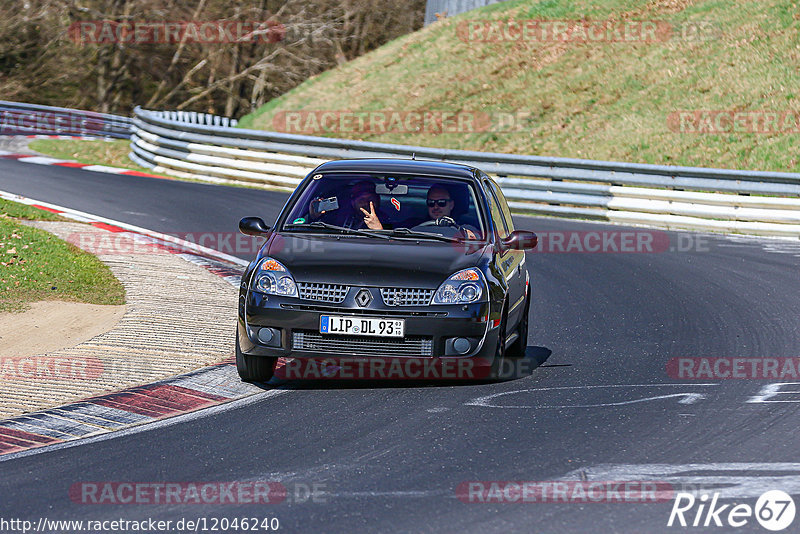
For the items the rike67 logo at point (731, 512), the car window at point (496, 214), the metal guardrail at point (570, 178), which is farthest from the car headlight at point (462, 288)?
the metal guardrail at point (570, 178)

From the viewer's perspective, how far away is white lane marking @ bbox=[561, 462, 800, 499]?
579 cm

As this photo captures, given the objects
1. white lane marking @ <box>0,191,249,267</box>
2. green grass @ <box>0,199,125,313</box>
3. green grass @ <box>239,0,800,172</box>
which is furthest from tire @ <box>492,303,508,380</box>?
green grass @ <box>239,0,800,172</box>

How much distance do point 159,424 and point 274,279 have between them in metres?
1.37

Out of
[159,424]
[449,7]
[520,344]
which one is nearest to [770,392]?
[520,344]

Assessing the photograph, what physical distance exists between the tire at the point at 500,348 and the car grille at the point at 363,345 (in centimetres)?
64

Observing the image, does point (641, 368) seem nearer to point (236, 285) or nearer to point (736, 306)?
point (736, 306)

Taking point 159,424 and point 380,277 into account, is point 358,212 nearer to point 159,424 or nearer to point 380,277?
point 380,277

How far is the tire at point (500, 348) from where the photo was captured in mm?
8508

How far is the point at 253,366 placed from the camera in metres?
8.46

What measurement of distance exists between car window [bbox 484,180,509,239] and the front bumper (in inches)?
55.4

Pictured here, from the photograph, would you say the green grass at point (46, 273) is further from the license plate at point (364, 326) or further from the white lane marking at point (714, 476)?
the white lane marking at point (714, 476)

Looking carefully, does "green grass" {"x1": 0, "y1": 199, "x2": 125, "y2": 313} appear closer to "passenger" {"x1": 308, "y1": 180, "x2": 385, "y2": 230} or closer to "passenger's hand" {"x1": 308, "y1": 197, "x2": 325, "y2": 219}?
"passenger's hand" {"x1": 308, "y1": 197, "x2": 325, "y2": 219}

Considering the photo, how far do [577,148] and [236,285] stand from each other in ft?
51.7

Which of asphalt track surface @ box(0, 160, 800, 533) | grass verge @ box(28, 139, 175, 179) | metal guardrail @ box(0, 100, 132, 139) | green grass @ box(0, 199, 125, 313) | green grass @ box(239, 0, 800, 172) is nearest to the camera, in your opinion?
asphalt track surface @ box(0, 160, 800, 533)
